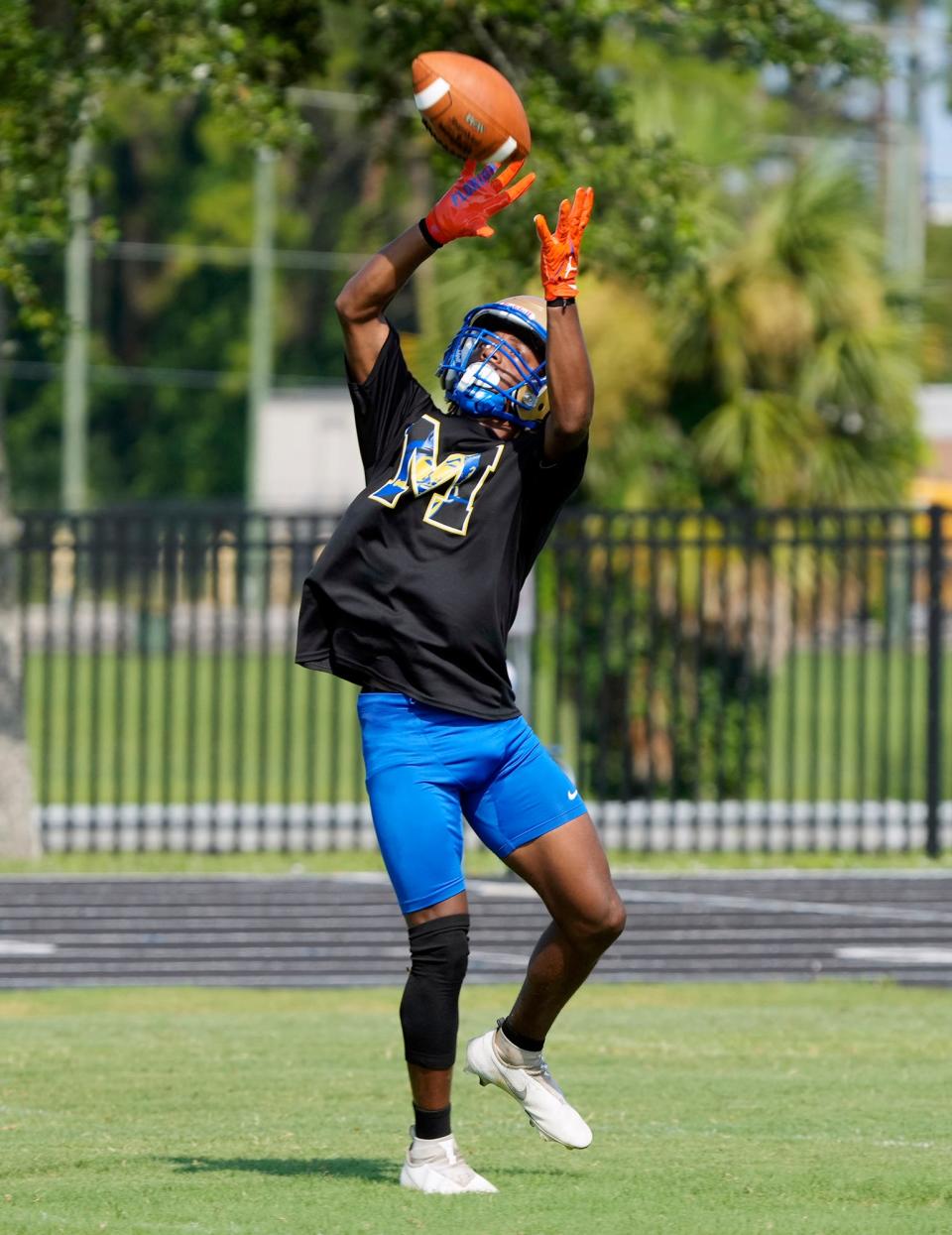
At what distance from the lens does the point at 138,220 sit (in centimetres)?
5184

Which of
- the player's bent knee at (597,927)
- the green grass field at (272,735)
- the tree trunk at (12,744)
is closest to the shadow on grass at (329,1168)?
the player's bent knee at (597,927)

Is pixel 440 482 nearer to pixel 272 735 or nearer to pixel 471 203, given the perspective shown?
pixel 471 203

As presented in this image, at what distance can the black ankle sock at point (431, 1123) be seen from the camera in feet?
16.6

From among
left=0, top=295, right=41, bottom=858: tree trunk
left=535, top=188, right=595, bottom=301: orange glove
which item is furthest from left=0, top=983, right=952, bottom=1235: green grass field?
left=0, top=295, right=41, bottom=858: tree trunk

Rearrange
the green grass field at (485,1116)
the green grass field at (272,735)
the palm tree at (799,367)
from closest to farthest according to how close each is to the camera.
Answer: the green grass field at (485,1116) < the green grass field at (272,735) < the palm tree at (799,367)

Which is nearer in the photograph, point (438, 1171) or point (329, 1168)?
point (438, 1171)

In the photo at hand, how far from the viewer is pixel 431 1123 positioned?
16.6 ft

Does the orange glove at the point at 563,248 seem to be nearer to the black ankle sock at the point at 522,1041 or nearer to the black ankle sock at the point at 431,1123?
the black ankle sock at the point at 522,1041

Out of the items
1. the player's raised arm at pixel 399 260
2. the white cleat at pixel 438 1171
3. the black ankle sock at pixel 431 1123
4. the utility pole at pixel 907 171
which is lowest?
the white cleat at pixel 438 1171

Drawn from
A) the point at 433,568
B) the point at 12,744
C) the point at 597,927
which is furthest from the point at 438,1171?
the point at 12,744

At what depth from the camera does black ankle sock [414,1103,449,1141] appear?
5.07m

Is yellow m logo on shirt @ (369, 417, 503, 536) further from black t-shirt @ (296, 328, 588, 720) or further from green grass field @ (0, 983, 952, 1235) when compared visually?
green grass field @ (0, 983, 952, 1235)

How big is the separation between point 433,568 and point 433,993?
0.97m

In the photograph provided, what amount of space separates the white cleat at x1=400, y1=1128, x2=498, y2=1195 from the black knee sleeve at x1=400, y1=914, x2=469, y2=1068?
19 cm
